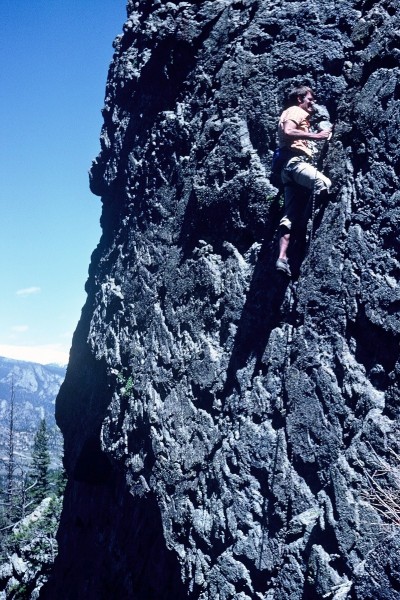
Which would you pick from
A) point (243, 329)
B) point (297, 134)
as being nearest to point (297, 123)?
point (297, 134)

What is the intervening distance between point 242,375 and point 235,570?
2665mm

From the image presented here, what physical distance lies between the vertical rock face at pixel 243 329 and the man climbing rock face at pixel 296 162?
315mm

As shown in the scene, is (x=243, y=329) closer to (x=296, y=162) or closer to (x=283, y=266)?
(x=283, y=266)

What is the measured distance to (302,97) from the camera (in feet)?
20.6

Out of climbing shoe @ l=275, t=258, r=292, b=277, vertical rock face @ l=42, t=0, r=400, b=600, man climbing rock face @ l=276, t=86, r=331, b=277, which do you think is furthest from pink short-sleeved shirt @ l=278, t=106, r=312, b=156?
climbing shoe @ l=275, t=258, r=292, b=277

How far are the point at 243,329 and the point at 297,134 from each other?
2976 millimetres

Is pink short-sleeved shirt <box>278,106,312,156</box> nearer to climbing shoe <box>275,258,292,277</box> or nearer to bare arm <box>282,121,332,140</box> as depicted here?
bare arm <box>282,121,332,140</box>

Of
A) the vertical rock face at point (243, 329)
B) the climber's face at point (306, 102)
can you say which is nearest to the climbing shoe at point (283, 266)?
the vertical rock face at point (243, 329)

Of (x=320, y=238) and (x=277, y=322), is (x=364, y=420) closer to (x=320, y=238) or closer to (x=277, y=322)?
(x=277, y=322)

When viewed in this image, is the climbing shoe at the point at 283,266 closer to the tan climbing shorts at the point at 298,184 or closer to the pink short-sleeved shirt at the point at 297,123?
the tan climbing shorts at the point at 298,184

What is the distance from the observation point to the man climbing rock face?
5.90 m

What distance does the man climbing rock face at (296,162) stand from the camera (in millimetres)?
5898

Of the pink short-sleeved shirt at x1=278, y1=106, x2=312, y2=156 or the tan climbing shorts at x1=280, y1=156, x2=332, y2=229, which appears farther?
the pink short-sleeved shirt at x1=278, y1=106, x2=312, y2=156

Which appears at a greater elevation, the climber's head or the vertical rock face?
the climber's head
